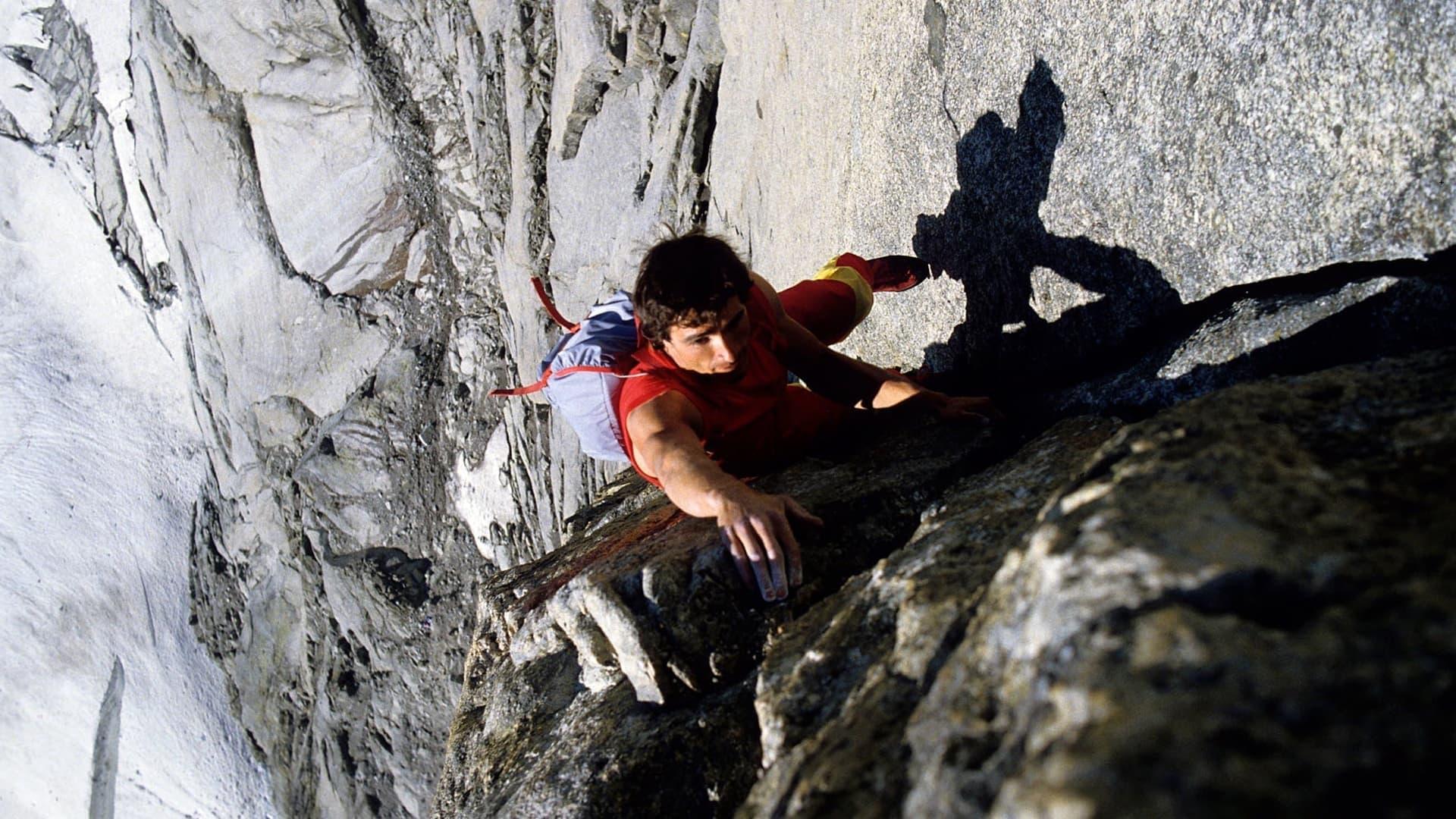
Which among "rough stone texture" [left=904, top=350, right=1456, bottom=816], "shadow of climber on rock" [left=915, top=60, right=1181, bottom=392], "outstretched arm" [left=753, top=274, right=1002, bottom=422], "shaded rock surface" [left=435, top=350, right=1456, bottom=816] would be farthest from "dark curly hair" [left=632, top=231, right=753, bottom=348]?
"rough stone texture" [left=904, top=350, right=1456, bottom=816]

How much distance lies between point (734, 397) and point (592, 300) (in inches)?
222

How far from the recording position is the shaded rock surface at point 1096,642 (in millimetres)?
1142

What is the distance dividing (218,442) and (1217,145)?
13.2 metres

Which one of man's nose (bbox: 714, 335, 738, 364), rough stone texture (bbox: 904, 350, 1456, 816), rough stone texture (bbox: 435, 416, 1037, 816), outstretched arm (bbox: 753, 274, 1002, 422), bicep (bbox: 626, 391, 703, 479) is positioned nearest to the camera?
rough stone texture (bbox: 904, 350, 1456, 816)

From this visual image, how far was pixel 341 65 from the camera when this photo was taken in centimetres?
1084

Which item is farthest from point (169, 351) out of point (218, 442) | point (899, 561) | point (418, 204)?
point (899, 561)

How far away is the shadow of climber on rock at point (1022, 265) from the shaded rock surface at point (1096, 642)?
0.62m

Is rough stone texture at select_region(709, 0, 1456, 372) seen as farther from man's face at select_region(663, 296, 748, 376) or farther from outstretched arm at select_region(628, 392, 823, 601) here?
outstretched arm at select_region(628, 392, 823, 601)

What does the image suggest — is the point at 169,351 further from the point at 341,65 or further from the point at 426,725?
the point at 426,725

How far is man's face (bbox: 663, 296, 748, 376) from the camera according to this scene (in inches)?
128

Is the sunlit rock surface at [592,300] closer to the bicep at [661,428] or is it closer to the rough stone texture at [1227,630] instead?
the rough stone texture at [1227,630]

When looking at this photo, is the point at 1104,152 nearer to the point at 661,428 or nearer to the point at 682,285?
the point at 682,285

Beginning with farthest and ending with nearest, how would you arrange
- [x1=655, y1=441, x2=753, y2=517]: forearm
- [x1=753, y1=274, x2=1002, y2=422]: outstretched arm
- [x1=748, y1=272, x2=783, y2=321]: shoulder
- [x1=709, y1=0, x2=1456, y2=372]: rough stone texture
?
[x1=753, y1=274, x2=1002, y2=422]: outstretched arm
[x1=748, y1=272, x2=783, y2=321]: shoulder
[x1=655, y1=441, x2=753, y2=517]: forearm
[x1=709, y1=0, x2=1456, y2=372]: rough stone texture

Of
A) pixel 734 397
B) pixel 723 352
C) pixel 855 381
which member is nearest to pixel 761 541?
pixel 723 352
